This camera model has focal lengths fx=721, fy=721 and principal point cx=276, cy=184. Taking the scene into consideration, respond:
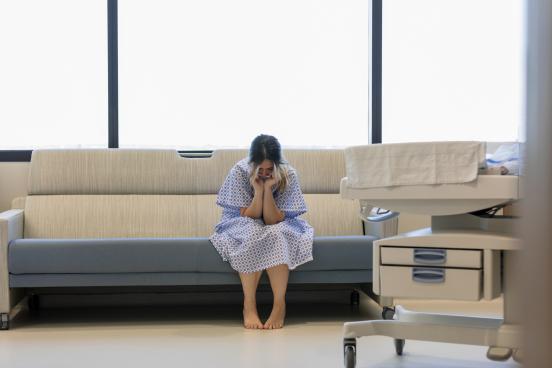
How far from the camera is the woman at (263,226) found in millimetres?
3523

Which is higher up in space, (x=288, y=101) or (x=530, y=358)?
(x=288, y=101)

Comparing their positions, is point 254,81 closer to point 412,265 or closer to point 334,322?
point 334,322

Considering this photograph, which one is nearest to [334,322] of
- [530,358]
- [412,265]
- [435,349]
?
[435,349]

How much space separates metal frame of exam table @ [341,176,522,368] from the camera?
91.4 inches

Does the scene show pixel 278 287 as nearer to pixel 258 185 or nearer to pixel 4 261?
pixel 258 185

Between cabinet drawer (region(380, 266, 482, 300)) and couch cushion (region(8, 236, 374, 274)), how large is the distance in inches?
44.1

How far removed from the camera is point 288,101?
4633mm

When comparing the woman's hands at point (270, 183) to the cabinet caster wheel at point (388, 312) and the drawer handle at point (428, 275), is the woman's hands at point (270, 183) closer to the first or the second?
the cabinet caster wheel at point (388, 312)

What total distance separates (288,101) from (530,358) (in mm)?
4287

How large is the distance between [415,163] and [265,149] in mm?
1363

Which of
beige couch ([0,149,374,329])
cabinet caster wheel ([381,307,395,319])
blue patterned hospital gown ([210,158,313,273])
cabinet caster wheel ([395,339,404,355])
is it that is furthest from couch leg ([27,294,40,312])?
cabinet caster wheel ([395,339,404,355])

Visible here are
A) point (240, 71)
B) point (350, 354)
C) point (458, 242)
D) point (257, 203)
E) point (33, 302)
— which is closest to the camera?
point (458, 242)

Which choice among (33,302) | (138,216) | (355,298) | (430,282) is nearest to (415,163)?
(430,282)

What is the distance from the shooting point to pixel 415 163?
7.89 ft
